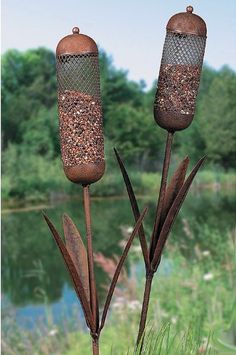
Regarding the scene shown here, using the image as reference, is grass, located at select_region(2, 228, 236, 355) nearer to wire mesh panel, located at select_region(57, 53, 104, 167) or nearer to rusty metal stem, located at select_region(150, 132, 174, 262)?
rusty metal stem, located at select_region(150, 132, 174, 262)

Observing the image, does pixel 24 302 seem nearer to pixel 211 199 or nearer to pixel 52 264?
pixel 52 264

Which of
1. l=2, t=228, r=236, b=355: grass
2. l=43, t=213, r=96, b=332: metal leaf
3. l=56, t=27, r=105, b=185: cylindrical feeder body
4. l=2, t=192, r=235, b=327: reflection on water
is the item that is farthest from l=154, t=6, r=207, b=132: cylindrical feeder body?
l=2, t=192, r=235, b=327: reflection on water

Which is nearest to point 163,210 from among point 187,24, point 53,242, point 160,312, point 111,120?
point 187,24

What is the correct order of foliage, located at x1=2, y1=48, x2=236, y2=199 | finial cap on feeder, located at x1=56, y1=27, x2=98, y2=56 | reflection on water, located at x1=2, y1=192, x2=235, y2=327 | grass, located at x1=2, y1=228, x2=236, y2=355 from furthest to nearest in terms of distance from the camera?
1. foliage, located at x1=2, y1=48, x2=236, y2=199
2. reflection on water, located at x1=2, y1=192, x2=235, y2=327
3. grass, located at x1=2, y1=228, x2=236, y2=355
4. finial cap on feeder, located at x1=56, y1=27, x2=98, y2=56

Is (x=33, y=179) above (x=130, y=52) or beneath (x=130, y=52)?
beneath

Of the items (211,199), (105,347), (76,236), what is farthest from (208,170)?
(76,236)

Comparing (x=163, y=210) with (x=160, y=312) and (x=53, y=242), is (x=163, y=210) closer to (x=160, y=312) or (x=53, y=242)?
(x=160, y=312)
